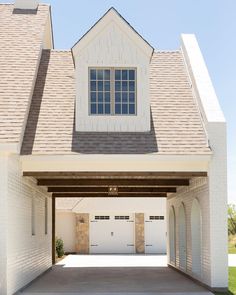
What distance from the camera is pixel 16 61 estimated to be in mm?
20000

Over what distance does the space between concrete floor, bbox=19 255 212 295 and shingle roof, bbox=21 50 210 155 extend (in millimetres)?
4006

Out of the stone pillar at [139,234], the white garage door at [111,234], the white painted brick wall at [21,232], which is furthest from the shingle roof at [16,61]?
the stone pillar at [139,234]

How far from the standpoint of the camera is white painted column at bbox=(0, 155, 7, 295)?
15039 mm

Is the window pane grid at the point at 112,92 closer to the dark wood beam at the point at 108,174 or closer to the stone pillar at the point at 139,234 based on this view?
the dark wood beam at the point at 108,174

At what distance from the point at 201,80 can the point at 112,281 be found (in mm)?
7374

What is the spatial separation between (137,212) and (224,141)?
2213cm

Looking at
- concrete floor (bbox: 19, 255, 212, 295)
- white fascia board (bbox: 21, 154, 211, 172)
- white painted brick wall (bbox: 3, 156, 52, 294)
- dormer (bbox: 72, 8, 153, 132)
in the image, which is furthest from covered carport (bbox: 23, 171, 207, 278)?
dormer (bbox: 72, 8, 153, 132)

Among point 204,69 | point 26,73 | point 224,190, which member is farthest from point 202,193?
point 26,73

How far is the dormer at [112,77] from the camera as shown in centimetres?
1848

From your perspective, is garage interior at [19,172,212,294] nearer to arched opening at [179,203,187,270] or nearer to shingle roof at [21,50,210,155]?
arched opening at [179,203,187,270]

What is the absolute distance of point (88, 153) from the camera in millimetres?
17078

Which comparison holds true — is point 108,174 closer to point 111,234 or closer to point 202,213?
point 202,213

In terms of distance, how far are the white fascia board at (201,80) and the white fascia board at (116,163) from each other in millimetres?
1327

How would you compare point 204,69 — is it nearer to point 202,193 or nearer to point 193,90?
point 193,90
